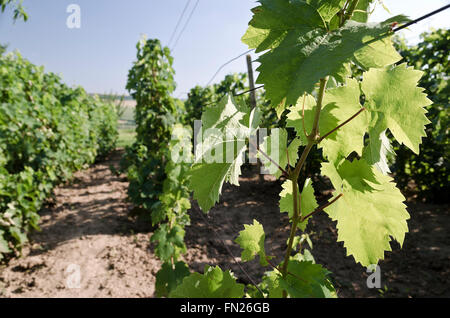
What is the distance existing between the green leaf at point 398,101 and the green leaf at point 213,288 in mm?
541

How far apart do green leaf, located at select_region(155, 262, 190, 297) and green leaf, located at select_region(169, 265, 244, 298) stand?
2380mm

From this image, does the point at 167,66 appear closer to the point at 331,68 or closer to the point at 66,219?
the point at 66,219

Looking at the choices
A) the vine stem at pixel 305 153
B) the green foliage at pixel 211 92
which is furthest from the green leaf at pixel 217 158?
the green foliage at pixel 211 92

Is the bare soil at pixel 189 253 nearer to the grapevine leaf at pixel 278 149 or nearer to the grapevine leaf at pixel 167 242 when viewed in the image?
the grapevine leaf at pixel 167 242

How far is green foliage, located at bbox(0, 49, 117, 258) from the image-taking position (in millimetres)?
3998

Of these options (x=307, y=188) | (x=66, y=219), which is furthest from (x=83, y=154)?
(x=307, y=188)

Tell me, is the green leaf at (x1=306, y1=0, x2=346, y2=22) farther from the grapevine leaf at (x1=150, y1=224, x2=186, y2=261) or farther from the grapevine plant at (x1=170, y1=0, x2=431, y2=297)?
the grapevine leaf at (x1=150, y1=224, x2=186, y2=261)

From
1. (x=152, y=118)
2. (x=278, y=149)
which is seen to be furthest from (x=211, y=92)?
(x=278, y=149)

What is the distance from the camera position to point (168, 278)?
2.98m

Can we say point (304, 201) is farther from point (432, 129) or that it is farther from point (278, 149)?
point (432, 129)

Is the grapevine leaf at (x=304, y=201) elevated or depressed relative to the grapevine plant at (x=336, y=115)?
depressed

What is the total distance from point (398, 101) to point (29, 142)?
20.5 feet

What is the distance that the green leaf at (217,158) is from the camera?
0.62 m

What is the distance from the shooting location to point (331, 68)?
1.47ft
